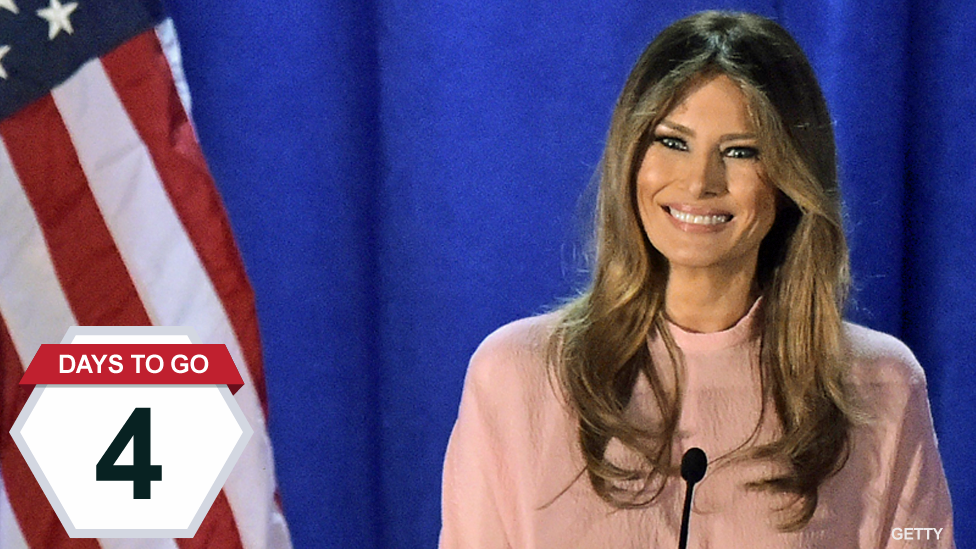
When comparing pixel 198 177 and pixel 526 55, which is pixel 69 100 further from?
pixel 526 55

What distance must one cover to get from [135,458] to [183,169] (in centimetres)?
33

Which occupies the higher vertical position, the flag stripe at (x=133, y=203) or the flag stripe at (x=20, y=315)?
the flag stripe at (x=133, y=203)

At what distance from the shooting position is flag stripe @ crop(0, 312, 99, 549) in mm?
1259

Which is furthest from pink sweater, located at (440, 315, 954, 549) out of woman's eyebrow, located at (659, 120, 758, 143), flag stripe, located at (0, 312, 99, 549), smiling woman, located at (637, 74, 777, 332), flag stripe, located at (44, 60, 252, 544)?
flag stripe, located at (0, 312, 99, 549)

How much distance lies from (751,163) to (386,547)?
816 mm

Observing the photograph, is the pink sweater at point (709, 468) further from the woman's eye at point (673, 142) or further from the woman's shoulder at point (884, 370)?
the woman's eye at point (673, 142)

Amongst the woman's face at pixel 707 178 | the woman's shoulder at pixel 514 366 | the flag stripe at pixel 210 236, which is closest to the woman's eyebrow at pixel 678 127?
the woman's face at pixel 707 178

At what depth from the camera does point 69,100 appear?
126 cm

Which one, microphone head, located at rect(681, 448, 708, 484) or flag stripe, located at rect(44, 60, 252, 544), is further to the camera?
flag stripe, located at rect(44, 60, 252, 544)

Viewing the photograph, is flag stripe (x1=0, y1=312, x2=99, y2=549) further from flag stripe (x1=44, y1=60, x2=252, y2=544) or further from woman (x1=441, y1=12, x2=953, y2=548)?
woman (x1=441, y1=12, x2=953, y2=548)

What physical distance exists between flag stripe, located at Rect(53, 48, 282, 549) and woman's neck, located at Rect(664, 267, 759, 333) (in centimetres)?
50

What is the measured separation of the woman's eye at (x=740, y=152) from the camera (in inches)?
48.3

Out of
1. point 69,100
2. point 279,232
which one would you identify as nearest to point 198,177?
point 69,100

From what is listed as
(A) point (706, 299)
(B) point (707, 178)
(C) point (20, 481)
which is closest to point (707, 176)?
(B) point (707, 178)
